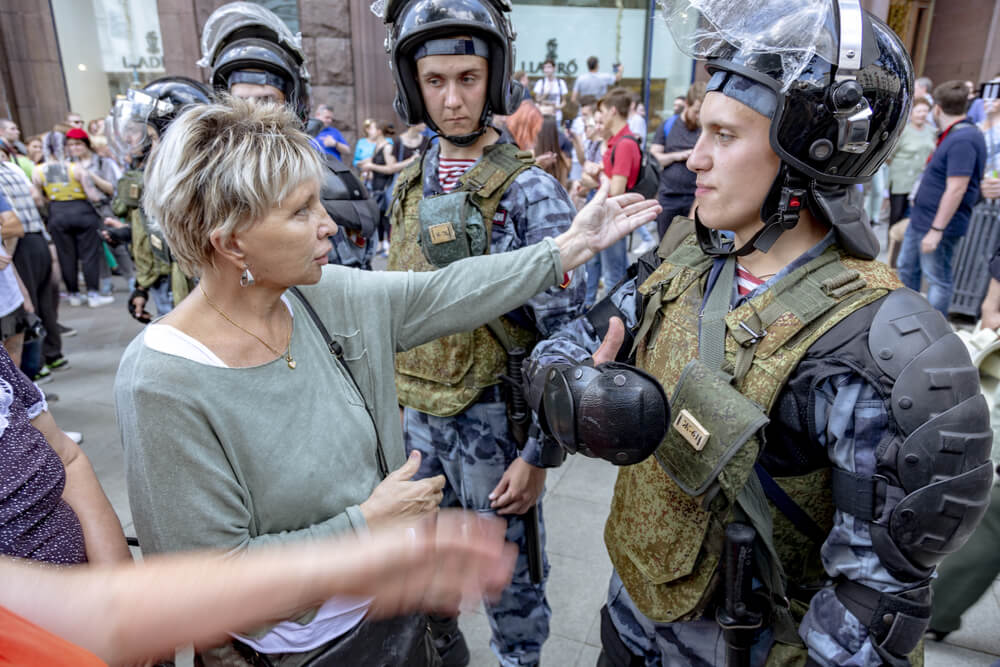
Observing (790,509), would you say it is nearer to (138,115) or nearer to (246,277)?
(246,277)

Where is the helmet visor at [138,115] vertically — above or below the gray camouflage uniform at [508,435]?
above

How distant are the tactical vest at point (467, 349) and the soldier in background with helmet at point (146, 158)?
6.15ft

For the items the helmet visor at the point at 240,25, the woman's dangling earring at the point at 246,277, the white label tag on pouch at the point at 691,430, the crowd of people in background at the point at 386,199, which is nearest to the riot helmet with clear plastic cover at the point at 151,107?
the helmet visor at the point at 240,25

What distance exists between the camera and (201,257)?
4.53 ft

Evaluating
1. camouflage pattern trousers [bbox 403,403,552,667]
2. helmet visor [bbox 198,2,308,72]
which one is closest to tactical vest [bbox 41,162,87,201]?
helmet visor [bbox 198,2,308,72]

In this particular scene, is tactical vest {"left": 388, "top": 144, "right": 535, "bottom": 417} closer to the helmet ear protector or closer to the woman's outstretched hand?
the woman's outstretched hand

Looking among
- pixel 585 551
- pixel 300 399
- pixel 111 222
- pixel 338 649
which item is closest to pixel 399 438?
pixel 300 399

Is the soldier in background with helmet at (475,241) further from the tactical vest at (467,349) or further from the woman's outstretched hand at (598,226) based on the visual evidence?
the woman's outstretched hand at (598,226)

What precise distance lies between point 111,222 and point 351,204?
9.58ft

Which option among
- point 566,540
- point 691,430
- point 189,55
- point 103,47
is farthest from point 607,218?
point 103,47

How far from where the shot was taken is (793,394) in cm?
128

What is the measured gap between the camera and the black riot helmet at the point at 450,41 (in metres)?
2.09

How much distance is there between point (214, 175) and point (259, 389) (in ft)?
1.50

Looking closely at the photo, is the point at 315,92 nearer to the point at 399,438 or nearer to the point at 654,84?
the point at 654,84
